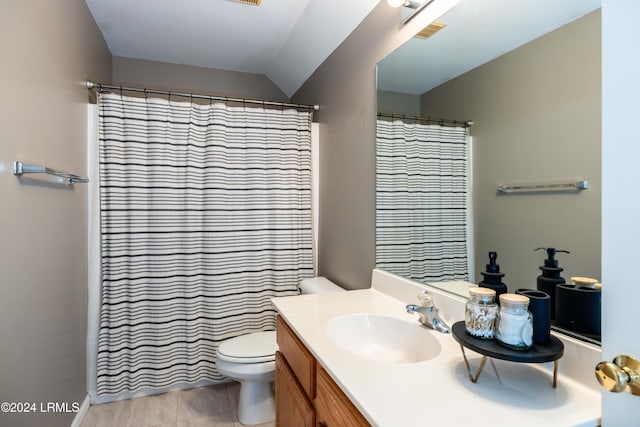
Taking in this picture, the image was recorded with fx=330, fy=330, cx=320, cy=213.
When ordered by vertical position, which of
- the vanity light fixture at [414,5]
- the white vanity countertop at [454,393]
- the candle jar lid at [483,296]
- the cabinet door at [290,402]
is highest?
the vanity light fixture at [414,5]

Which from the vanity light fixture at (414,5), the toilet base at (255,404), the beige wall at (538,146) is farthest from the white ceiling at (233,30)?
the toilet base at (255,404)

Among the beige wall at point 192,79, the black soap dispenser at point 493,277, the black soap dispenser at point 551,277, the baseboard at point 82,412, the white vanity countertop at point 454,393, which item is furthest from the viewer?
the beige wall at point 192,79

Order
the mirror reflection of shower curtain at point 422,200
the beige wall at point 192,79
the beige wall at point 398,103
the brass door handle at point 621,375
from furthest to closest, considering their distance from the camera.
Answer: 1. the beige wall at point 192,79
2. the beige wall at point 398,103
3. the mirror reflection of shower curtain at point 422,200
4. the brass door handle at point 621,375

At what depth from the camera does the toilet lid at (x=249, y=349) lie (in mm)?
1837

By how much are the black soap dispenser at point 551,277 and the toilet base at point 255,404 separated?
5.24 feet

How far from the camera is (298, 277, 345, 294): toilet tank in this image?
6.72 feet

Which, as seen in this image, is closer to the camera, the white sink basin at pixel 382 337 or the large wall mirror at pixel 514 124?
the large wall mirror at pixel 514 124

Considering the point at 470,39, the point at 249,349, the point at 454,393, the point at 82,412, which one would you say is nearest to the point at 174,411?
the point at 82,412

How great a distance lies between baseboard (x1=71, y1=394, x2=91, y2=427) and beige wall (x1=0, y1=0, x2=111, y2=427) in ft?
0.21

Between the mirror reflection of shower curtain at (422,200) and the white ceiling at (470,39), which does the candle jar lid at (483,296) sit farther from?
the white ceiling at (470,39)

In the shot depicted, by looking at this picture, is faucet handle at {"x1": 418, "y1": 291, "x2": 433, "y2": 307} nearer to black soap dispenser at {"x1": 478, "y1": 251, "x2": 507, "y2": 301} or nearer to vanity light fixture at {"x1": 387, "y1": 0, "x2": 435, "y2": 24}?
black soap dispenser at {"x1": 478, "y1": 251, "x2": 507, "y2": 301}

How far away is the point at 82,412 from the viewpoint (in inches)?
75.0

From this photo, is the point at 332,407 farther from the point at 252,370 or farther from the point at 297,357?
the point at 252,370

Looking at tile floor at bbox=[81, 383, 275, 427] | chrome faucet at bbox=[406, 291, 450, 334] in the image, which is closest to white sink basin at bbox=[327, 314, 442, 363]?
chrome faucet at bbox=[406, 291, 450, 334]
